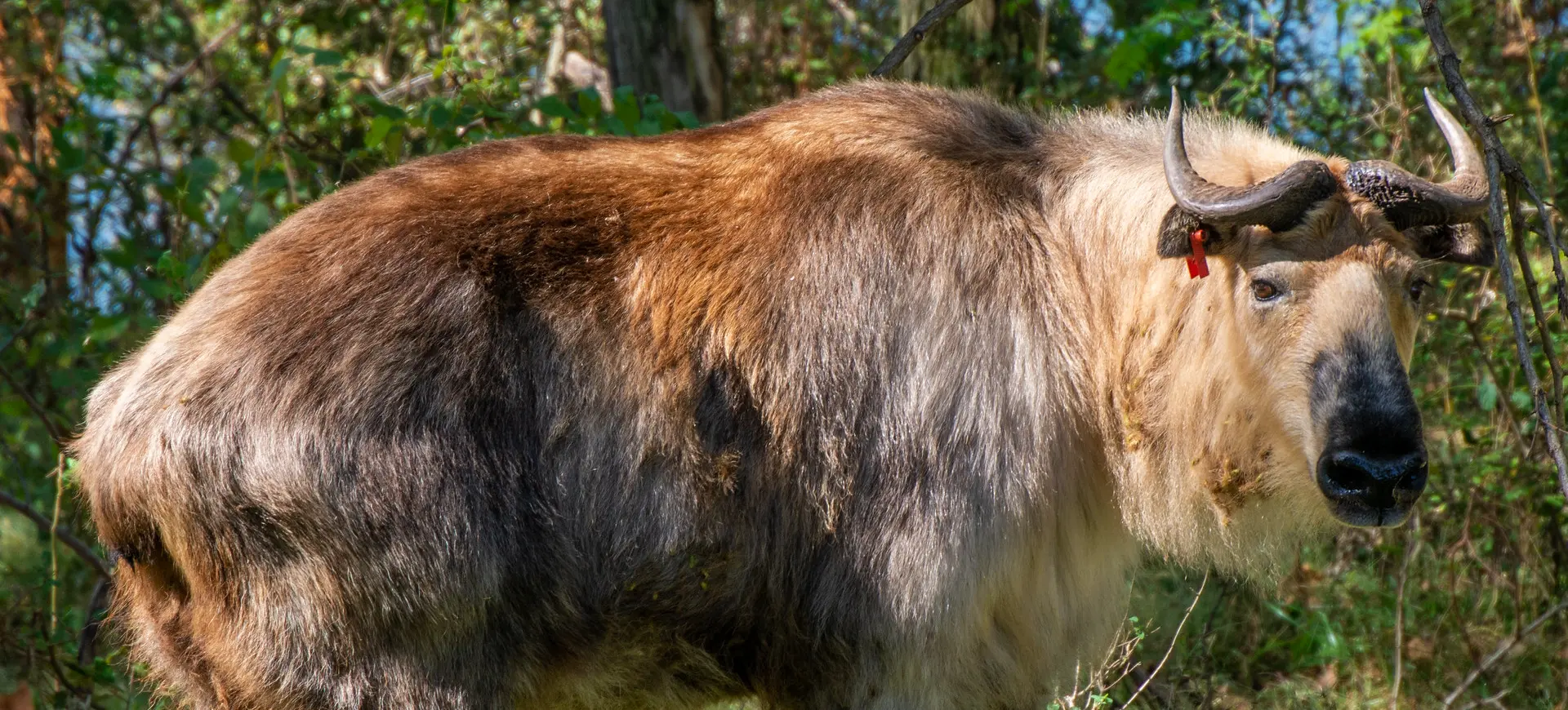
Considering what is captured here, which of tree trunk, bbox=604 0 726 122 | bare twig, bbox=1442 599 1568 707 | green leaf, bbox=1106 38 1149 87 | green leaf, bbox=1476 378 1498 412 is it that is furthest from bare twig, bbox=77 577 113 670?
green leaf, bbox=1476 378 1498 412

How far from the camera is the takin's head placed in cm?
321

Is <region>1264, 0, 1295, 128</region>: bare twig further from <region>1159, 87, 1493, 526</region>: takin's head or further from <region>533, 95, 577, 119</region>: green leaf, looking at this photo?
<region>533, 95, 577, 119</region>: green leaf

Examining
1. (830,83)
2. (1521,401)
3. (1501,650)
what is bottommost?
(1501,650)

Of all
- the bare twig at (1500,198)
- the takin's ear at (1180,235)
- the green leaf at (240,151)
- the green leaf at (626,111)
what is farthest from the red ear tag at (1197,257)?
the green leaf at (240,151)

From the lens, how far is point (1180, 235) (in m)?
3.44

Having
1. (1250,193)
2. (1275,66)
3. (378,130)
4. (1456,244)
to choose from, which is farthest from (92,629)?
(1275,66)

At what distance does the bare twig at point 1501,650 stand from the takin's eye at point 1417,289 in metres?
1.98

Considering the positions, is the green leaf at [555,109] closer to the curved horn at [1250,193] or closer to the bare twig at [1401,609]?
the curved horn at [1250,193]

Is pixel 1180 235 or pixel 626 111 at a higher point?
pixel 626 111

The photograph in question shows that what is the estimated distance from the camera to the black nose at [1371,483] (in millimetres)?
3172

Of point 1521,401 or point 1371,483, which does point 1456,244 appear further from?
point 1521,401

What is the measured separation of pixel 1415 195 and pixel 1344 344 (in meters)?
0.45

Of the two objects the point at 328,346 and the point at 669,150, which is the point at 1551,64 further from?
the point at 328,346

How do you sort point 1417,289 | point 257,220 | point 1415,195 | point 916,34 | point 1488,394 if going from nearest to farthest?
point 1415,195, point 1417,289, point 916,34, point 257,220, point 1488,394
